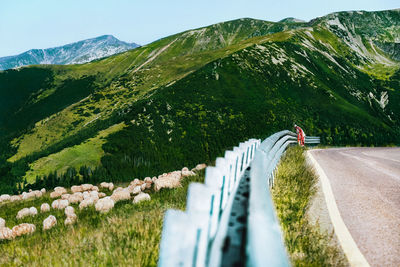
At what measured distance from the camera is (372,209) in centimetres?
439

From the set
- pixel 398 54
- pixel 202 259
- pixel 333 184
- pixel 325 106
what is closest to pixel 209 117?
pixel 325 106

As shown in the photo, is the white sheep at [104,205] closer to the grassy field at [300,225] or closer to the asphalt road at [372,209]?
the grassy field at [300,225]

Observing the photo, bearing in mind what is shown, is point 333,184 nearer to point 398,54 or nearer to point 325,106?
point 325,106

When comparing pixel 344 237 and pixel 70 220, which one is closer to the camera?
pixel 344 237

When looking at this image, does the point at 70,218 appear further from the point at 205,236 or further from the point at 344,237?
the point at 205,236

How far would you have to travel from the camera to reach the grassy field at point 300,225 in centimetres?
262

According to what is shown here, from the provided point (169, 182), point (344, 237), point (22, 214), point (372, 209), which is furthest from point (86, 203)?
point (372, 209)

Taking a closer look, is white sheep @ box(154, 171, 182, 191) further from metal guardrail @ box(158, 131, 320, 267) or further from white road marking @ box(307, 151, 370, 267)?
metal guardrail @ box(158, 131, 320, 267)

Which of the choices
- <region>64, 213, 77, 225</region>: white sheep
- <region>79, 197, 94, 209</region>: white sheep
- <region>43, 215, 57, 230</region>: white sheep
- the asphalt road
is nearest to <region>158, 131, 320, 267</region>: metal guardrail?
the asphalt road

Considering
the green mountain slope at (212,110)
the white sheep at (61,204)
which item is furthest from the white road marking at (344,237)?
the green mountain slope at (212,110)

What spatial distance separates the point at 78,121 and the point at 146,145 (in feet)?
117

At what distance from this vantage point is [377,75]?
127 metres

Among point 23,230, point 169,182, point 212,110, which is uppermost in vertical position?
point 212,110

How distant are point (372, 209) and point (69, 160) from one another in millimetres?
39440
